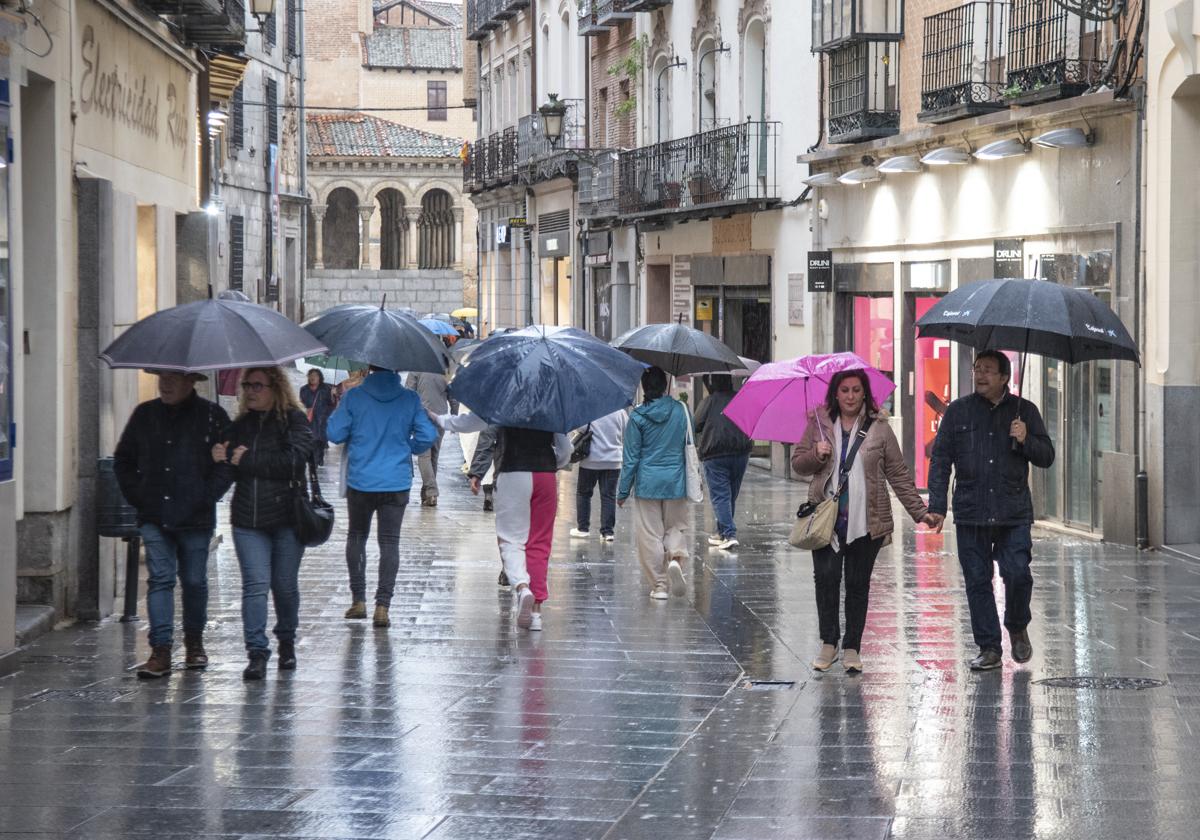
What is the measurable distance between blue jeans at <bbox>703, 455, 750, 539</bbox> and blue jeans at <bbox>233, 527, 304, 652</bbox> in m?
6.76

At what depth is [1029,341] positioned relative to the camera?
1098cm

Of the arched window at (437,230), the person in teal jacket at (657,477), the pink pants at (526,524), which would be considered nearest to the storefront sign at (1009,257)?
the person in teal jacket at (657,477)

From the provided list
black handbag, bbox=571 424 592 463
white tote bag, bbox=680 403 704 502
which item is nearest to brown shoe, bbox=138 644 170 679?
white tote bag, bbox=680 403 704 502

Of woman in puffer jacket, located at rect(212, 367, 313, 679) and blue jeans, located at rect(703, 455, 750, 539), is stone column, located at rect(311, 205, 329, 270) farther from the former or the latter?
woman in puffer jacket, located at rect(212, 367, 313, 679)

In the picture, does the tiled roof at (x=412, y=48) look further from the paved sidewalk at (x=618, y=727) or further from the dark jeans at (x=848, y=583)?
the dark jeans at (x=848, y=583)

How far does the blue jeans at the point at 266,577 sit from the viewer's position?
10.0m

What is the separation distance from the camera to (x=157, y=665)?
9992mm

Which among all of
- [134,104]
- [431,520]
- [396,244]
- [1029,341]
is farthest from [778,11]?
[396,244]

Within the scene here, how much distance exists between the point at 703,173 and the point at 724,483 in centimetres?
1342

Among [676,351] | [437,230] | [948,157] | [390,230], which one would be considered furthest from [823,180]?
[390,230]

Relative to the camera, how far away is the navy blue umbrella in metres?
11.7

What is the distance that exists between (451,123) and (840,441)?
258ft

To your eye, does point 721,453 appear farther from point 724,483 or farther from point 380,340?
point 380,340

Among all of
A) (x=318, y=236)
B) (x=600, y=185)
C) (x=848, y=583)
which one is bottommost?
(x=848, y=583)
